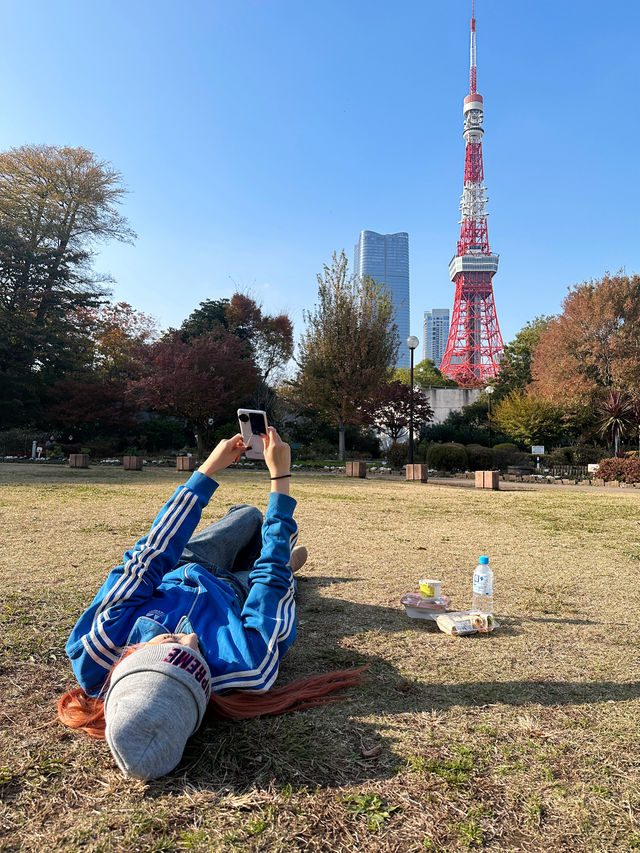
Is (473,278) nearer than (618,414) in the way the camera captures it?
No

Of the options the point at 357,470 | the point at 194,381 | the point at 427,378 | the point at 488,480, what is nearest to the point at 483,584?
the point at 488,480

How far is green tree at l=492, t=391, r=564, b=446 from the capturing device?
22.5 m

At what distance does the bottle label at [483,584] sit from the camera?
3189 mm

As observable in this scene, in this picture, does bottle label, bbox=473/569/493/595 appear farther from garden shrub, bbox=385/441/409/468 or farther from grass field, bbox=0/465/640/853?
garden shrub, bbox=385/441/409/468

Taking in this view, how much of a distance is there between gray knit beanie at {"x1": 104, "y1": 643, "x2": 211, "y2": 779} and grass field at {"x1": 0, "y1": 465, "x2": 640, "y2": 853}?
13 cm

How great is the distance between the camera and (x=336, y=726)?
1892 millimetres

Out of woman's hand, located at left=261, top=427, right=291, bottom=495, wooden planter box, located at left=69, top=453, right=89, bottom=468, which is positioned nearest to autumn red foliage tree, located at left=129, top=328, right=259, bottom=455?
wooden planter box, located at left=69, top=453, right=89, bottom=468

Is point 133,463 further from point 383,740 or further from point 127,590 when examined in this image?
point 383,740

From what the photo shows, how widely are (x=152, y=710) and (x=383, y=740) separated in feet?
2.75

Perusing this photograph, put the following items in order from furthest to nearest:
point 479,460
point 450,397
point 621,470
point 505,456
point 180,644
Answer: point 450,397
point 505,456
point 479,460
point 621,470
point 180,644

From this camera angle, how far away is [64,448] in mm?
20391

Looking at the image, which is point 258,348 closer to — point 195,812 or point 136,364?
point 136,364

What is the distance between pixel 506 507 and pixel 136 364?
16.5 m

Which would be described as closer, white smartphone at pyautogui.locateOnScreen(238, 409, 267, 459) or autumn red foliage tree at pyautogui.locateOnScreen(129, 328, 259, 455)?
white smartphone at pyautogui.locateOnScreen(238, 409, 267, 459)
